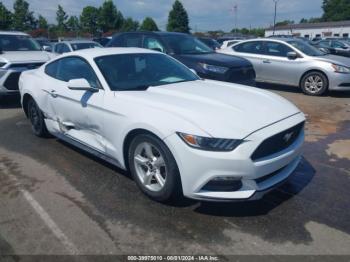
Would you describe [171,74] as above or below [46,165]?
above

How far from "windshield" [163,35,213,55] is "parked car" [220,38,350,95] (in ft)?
7.86

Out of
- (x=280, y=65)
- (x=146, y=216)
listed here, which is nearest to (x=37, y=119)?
(x=146, y=216)

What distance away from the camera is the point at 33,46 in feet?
32.9

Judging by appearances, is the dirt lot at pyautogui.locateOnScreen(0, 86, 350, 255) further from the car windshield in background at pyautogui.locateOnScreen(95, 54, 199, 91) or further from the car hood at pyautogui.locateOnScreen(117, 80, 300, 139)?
the car windshield in background at pyautogui.locateOnScreen(95, 54, 199, 91)

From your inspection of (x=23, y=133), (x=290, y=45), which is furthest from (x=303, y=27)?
(x=23, y=133)

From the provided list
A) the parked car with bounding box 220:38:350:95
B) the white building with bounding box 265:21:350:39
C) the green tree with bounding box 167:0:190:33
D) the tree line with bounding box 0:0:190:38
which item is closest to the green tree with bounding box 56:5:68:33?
the tree line with bounding box 0:0:190:38

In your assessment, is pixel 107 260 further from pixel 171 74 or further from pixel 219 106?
pixel 171 74

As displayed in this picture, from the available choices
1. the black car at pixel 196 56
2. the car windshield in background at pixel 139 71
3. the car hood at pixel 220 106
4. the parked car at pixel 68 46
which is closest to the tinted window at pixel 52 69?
the car windshield in background at pixel 139 71

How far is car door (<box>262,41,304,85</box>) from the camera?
394 inches

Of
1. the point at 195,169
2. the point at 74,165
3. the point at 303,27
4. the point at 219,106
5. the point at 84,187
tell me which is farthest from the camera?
the point at 303,27

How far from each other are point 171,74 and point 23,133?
3269 mm

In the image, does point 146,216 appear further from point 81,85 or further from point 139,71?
point 139,71

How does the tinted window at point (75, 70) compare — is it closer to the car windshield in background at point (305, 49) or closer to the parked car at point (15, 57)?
the parked car at point (15, 57)

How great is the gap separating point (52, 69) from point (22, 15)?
237 ft
